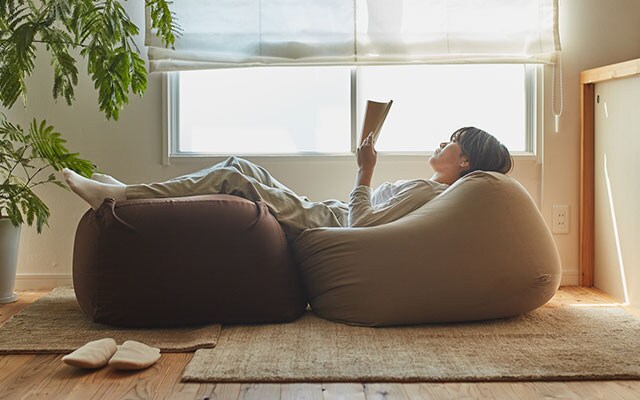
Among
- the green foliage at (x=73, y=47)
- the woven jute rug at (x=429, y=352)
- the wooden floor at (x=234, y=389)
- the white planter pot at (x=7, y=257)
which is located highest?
the green foliage at (x=73, y=47)

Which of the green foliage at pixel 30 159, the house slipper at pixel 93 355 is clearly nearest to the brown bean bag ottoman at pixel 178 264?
the house slipper at pixel 93 355

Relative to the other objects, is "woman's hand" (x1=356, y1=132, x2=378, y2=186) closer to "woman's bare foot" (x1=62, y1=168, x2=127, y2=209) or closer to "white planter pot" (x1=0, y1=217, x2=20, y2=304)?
"woman's bare foot" (x1=62, y1=168, x2=127, y2=209)

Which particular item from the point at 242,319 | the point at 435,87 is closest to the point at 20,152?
the point at 242,319

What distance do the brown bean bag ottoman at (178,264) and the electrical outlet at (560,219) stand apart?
5.34ft

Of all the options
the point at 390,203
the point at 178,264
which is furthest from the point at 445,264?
the point at 178,264

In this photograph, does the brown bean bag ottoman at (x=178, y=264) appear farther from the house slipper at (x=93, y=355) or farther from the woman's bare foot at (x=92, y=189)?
the house slipper at (x=93, y=355)

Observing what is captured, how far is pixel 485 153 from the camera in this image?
3057mm

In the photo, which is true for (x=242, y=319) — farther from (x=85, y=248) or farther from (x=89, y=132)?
(x=89, y=132)

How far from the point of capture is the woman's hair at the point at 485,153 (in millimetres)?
3053

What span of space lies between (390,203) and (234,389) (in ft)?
3.75

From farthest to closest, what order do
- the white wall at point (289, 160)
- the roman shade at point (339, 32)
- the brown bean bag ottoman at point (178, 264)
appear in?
1. the white wall at point (289, 160)
2. the roman shade at point (339, 32)
3. the brown bean bag ottoman at point (178, 264)

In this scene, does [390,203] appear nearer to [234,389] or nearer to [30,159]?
[234,389]

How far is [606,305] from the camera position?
10.7 ft

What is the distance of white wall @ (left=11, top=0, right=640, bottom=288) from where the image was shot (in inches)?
147
